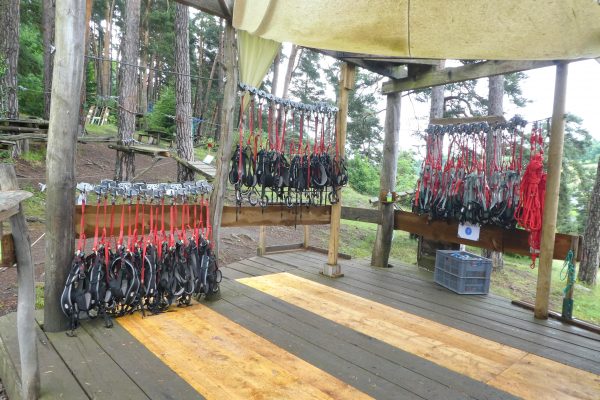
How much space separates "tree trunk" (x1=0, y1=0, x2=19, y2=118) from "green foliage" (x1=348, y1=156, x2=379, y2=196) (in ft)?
36.7

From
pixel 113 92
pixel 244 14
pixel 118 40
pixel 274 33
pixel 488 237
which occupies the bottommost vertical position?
pixel 488 237

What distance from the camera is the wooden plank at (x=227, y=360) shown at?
6.75ft

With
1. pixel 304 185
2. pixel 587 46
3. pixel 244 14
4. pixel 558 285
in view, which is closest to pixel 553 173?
pixel 587 46

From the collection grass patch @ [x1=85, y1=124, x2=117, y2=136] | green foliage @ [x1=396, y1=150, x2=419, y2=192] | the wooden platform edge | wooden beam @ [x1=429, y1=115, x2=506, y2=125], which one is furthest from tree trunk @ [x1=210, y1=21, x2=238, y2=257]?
grass patch @ [x1=85, y1=124, x2=117, y2=136]

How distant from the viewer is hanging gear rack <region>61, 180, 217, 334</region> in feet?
8.90

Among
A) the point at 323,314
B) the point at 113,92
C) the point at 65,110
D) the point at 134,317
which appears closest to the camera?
the point at 65,110

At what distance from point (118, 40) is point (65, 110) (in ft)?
98.0

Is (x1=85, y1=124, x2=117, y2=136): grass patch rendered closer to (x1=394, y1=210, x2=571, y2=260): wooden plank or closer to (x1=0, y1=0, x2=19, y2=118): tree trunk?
(x1=0, y1=0, x2=19, y2=118): tree trunk

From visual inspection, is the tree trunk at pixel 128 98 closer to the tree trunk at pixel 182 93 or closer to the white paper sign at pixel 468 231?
the tree trunk at pixel 182 93

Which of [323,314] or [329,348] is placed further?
[323,314]

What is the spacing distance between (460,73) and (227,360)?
3.67m

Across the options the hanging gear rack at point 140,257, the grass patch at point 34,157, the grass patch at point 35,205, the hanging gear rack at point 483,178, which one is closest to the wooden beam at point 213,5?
the hanging gear rack at point 140,257

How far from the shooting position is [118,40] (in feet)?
90.4

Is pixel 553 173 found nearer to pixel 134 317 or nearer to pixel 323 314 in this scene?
pixel 323 314
